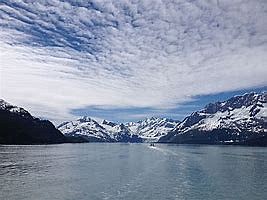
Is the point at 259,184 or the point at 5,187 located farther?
the point at 259,184

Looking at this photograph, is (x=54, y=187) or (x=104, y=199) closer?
(x=104, y=199)

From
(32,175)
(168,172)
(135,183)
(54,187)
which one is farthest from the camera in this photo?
(168,172)

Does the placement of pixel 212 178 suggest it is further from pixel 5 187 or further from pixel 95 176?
pixel 5 187

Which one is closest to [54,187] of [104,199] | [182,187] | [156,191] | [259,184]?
[104,199]

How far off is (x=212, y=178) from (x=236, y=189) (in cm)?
1410

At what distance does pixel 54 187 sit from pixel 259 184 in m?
40.2

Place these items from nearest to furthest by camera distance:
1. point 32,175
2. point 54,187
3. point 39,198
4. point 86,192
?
point 39,198
point 86,192
point 54,187
point 32,175

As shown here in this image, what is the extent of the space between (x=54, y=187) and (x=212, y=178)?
35.5 m

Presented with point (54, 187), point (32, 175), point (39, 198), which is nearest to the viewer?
point (39, 198)

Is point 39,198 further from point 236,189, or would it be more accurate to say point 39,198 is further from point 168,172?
point 168,172

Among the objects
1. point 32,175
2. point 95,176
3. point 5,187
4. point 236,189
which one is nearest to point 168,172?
point 95,176

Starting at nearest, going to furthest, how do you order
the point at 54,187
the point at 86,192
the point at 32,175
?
the point at 86,192 < the point at 54,187 < the point at 32,175

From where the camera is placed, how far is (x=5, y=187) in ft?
205

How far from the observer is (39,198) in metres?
54.7
